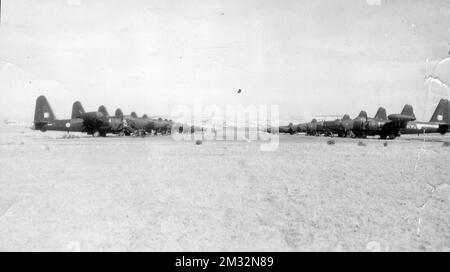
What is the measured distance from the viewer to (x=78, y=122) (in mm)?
47844

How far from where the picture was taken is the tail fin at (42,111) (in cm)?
4972

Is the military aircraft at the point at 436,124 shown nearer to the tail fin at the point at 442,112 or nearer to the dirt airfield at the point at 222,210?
the tail fin at the point at 442,112

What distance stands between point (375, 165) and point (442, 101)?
47.1 metres

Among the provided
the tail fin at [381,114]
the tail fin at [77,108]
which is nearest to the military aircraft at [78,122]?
the tail fin at [77,108]

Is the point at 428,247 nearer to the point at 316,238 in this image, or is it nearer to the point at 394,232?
the point at 394,232

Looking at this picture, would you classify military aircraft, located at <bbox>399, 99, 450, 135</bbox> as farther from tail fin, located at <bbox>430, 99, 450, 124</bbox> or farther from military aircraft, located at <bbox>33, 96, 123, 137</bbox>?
military aircraft, located at <bbox>33, 96, 123, 137</bbox>

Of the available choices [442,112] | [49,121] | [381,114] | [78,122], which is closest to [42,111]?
[49,121]

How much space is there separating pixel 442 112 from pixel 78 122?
53927mm

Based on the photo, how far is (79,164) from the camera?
1697cm

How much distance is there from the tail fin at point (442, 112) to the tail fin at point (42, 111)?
5725cm

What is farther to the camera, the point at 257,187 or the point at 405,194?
the point at 257,187

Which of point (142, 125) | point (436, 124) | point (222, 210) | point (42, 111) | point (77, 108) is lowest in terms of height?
point (222, 210)

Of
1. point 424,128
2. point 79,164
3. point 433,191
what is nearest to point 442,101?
point 424,128

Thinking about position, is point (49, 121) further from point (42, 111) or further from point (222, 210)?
point (222, 210)
